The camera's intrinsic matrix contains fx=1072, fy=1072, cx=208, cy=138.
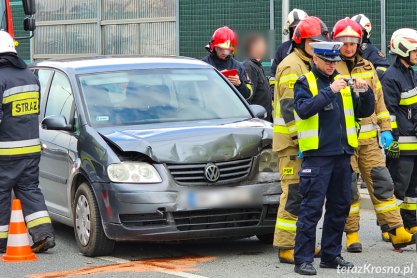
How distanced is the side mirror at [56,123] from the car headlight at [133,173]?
89 cm

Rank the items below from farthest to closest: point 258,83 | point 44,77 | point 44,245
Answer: point 258,83 → point 44,77 → point 44,245

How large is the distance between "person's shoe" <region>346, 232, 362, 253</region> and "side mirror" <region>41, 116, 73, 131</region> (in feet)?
A: 8.47

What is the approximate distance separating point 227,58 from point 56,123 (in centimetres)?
292

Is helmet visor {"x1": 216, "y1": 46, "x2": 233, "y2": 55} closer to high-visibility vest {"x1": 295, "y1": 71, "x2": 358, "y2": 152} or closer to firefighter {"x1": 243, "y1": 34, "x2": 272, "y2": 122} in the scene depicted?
firefighter {"x1": 243, "y1": 34, "x2": 272, "y2": 122}

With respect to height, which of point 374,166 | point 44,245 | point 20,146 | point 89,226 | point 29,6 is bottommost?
point 44,245

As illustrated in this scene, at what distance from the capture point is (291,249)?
8.52 meters

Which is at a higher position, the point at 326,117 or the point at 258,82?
the point at 326,117

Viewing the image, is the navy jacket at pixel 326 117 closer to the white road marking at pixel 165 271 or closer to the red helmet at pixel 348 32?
the red helmet at pixel 348 32

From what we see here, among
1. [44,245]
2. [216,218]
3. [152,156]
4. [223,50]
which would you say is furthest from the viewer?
[223,50]

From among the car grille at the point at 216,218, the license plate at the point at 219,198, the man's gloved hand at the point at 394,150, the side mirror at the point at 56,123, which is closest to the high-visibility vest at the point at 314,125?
the license plate at the point at 219,198

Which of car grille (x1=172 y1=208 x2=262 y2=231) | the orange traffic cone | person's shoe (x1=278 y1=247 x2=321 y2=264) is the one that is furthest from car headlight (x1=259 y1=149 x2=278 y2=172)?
the orange traffic cone

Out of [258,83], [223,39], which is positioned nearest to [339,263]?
[223,39]

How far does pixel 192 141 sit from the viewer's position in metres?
8.80

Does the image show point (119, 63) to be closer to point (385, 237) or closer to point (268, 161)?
point (268, 161)
